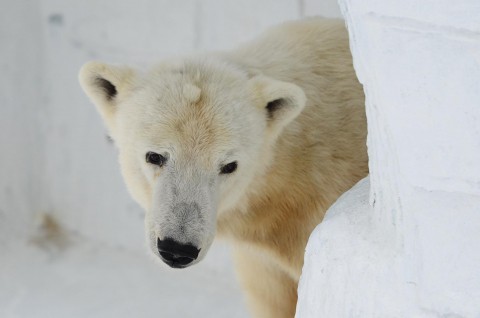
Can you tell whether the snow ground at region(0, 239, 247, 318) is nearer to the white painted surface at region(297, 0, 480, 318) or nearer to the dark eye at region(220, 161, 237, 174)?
the dark eye at region(220, 161, 237, 174)

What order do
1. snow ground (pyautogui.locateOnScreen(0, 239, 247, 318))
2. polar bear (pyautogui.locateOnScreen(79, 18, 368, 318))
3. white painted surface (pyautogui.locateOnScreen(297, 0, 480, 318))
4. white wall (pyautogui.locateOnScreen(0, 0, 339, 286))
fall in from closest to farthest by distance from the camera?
white painted surface (pyautogui.locateOnScreen(297, 0, 480, 318)), polar bear (pyautogui.locateOnScreen(79, 18, 368, 318)), snow ground (pyautogui.locateOnScreen(0, 239, 247, 318)), white wall (pyautogui.locateOnScreen(0, 0, 339, 286))

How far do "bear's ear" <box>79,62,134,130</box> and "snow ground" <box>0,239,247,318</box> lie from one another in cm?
192

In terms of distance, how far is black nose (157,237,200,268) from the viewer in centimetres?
256

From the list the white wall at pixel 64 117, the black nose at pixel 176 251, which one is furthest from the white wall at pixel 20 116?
the black nose at pixel 176 251

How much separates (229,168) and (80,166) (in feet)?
9.30

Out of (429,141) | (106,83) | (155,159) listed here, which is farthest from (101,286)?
(429,141)

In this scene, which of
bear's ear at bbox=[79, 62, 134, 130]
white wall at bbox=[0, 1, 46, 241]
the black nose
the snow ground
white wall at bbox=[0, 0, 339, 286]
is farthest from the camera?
white wall at bbox=[0, 1, 46, 241]

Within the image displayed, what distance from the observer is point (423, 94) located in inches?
69.6

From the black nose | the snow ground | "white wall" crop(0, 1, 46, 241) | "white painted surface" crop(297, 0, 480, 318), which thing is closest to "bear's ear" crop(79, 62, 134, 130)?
the black nose

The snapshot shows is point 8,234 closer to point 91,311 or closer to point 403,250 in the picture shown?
point 91,311

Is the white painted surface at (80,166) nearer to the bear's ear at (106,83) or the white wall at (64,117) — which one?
the white wall at (64,117)

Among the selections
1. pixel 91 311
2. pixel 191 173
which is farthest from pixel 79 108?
pixel 191 173

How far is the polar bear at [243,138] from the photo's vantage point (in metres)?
2.72

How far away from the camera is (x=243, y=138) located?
2.87 meters
